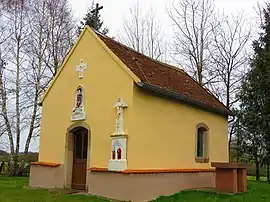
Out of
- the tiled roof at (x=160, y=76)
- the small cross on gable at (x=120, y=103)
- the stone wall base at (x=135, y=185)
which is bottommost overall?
the stone wall base at (x=135, y=185)

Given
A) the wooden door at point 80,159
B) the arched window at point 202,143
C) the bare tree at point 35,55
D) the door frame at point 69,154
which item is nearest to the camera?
the wooden door at point 80,159

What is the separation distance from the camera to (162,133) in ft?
41.2

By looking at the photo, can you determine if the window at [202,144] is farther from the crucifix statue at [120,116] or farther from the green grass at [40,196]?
the green grass at [40,196]

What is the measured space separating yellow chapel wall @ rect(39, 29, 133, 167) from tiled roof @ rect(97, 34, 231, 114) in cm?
55

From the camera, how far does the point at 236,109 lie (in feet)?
78.2

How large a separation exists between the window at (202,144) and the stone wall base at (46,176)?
219 inches

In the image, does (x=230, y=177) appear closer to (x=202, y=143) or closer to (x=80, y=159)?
(x=202, y=143)

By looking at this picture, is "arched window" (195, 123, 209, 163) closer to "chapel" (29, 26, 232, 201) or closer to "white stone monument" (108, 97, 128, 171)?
"chapel" (29, 26, 232, 201)

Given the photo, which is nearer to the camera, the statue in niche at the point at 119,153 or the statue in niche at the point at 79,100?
the statue in niche at the point at 119,153

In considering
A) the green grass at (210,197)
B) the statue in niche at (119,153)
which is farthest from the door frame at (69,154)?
the green grass at (210,197)

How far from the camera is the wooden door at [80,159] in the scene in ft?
44.0

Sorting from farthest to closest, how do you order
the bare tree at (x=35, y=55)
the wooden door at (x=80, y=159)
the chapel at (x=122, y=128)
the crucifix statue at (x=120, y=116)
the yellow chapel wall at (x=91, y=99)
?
the bare tree at (x=35, y=55) < the wooden door at (x=80, y=159) < the yellow chapel wall at (x=91, y=99) < the crucifix statue at (x=120, y=116) < the chapel at (x=122, y=128)

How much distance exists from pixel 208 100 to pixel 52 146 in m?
7.12

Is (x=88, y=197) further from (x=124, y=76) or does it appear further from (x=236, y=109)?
(x=236, y=109)
